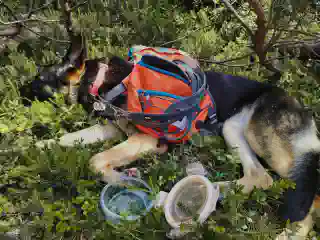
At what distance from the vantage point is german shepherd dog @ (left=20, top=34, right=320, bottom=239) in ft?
6.75

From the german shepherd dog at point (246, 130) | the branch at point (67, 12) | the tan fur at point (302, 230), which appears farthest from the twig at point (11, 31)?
the tan fur at point (302, 230)

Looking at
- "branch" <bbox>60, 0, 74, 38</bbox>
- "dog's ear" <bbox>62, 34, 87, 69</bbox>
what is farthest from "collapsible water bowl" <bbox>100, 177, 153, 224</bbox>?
"branch" <bbox>60, 0, 74, 38</bbox>

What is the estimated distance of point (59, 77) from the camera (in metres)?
2.52

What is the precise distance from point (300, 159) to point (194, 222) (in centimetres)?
100

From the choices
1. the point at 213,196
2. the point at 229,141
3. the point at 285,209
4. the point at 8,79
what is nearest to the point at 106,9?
the point at 8,79

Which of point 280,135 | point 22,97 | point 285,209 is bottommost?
point 285,209

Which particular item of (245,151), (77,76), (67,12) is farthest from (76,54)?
(245,151)

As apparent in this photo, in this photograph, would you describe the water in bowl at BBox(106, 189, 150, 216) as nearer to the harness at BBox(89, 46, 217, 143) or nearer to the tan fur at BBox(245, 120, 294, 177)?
the harness at BBox(89, 46, 217, 143)

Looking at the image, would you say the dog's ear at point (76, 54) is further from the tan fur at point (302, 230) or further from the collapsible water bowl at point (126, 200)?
the tan fur at point (302, 230)

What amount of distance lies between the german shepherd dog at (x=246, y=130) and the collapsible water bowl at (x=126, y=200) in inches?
4.5

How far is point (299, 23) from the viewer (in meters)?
2.14

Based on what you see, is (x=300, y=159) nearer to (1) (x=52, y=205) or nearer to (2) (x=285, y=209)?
(2) (x=285, y=209)

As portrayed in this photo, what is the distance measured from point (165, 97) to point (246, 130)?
2.56 feet

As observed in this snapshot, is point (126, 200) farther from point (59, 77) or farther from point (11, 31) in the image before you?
point (11, 31)
